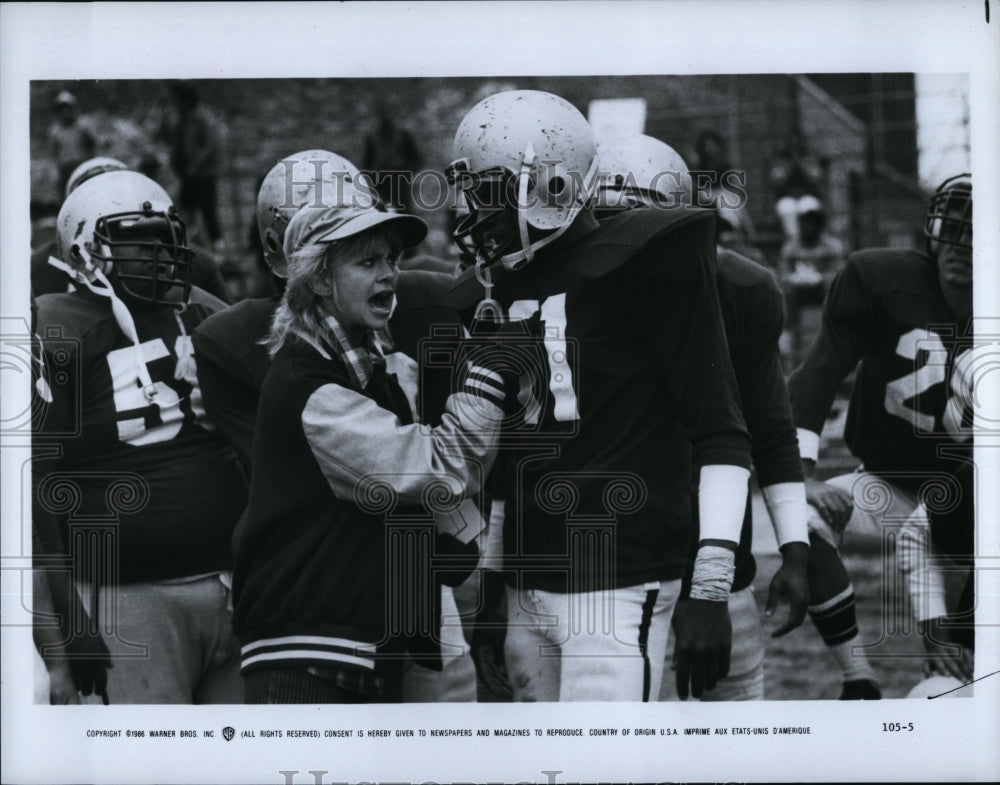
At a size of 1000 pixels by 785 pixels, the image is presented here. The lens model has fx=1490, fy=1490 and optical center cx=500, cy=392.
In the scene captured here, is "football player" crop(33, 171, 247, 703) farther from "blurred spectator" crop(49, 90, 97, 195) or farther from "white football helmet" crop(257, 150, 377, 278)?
"white football helmet" crop(257, 150, 377, 278)

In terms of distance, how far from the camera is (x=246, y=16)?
3.59 m

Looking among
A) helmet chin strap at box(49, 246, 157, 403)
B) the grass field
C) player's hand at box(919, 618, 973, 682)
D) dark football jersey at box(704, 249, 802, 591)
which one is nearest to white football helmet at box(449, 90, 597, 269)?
dark football jersey at box(704, 249, 802, 591)

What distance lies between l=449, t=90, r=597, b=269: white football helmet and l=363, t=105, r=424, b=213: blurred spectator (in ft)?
0.48

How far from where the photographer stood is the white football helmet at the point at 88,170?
361 cm

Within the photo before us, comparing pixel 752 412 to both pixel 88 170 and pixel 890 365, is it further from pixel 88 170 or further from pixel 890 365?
pixel 88 170

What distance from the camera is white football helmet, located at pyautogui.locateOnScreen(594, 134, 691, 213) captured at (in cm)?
354

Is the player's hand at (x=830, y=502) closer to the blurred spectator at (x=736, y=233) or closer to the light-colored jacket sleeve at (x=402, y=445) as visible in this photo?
the blurred spectator at (x=736, y=233)

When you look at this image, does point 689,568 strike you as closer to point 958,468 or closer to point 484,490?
point 484,490

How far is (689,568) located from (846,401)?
638 mm

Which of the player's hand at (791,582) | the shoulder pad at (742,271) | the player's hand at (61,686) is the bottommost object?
the player's hand at (61,686)

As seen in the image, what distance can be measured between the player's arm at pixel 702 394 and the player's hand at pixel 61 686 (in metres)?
1.47

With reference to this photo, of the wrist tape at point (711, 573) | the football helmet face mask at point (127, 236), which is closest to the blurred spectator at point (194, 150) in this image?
the football helmet face mask at point (127, 236)

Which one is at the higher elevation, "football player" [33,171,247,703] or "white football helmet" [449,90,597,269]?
"white football helmet" [449,90,597,269]

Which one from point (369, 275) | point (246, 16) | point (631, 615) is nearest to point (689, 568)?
point (631, 615)
